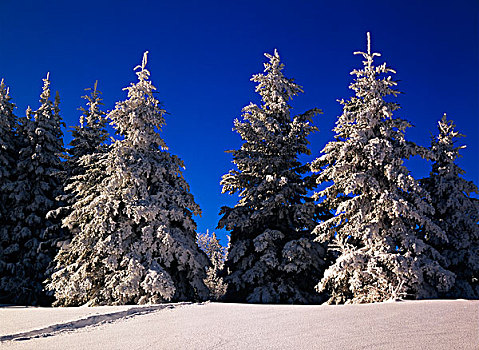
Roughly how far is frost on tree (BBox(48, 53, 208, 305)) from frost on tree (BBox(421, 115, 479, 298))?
413 inches

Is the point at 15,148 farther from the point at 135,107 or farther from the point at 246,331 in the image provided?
the point at 246,331

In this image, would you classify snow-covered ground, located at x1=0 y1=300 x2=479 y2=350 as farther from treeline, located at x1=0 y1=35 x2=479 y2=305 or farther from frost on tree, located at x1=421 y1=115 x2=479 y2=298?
frost on tree, located at x1=421 y1=115 x2=479 y2=298

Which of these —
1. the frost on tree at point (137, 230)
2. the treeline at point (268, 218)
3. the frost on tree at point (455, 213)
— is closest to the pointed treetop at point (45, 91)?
the treeline at point (268, 218)

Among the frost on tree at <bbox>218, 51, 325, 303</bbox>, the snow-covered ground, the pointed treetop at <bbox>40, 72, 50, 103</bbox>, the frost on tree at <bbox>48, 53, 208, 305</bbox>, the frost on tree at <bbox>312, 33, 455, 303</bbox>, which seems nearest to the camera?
the snow-covered ground

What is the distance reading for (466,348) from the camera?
4.12m

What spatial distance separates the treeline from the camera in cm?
1286

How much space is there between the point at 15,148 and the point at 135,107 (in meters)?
10.0

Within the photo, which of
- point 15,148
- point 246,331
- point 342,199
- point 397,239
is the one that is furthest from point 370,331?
point 15,148

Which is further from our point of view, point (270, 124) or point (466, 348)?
point (270, 124)

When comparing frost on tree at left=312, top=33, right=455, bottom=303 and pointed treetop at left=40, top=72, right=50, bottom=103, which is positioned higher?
pointed treetop at left=40, top=72, right=50, bottom=103

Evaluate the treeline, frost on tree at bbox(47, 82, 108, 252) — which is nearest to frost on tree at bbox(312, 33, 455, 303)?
the treeline

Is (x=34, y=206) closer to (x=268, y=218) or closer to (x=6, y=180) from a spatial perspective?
(x=6, y=180)

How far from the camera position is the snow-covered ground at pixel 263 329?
453 cm

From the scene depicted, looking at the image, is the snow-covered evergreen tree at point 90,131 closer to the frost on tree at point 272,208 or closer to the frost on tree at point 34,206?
the frost on tree at point 34,206
